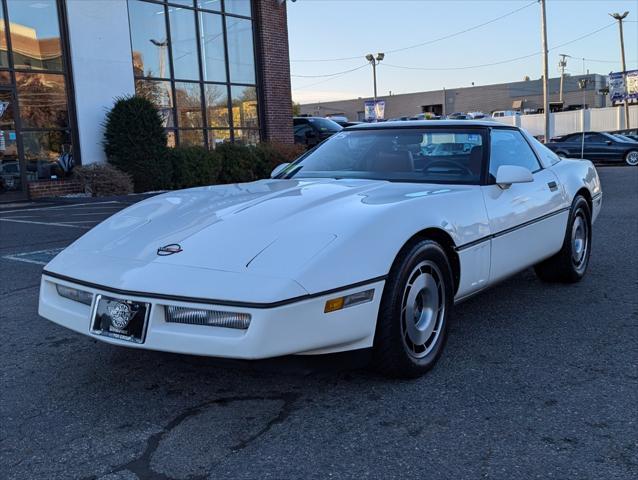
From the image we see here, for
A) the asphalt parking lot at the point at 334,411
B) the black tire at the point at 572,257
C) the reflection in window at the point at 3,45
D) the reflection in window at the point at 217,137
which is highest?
the reflection in window at the point at 3,45

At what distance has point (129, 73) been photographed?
14.9m

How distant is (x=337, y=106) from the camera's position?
261 ft

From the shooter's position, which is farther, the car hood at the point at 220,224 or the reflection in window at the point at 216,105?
the reflection in window at the point at 216,105

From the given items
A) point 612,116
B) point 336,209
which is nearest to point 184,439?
point 336,209

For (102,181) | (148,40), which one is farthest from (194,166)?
(148,40)

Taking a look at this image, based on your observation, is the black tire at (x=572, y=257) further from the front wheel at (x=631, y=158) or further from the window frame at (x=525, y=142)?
the front wheel at (x=631, y=158)

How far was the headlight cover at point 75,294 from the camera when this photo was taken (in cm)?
306

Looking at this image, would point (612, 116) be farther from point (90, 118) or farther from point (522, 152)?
point (522, 152)

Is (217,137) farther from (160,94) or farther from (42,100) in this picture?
(42,100)

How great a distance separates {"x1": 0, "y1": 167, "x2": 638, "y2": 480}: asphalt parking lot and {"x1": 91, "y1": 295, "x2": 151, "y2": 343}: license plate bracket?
204 millimetres

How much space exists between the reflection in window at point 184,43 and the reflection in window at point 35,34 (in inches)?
124

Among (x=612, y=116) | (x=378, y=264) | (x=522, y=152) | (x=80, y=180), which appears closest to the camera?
(x=378, y=264)

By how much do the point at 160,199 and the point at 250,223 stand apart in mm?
1045

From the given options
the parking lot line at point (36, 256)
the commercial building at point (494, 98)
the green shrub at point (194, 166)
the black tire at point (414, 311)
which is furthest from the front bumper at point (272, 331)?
the commercial building at point (494, 98)
